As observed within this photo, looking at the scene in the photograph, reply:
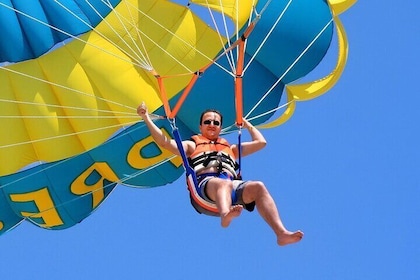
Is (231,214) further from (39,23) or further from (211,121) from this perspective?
(39,23)

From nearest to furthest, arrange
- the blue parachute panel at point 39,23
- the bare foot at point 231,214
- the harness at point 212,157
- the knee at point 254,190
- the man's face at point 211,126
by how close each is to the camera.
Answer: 1. the bare foot at point 231,214
2. the knee at point 254,190
3. the harness at point 212,157
4. the man's face at point 211,126
5. the blue parachute panel at point 39,23

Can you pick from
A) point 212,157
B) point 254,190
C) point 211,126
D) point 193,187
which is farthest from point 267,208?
point 211,126

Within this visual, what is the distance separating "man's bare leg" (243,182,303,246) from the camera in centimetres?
701

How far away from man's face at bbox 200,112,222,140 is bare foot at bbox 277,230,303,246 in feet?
4.24

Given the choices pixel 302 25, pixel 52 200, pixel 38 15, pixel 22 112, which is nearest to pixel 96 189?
pixel 52 200

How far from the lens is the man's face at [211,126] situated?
804cm

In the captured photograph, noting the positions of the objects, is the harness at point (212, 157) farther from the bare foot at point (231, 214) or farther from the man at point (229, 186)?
the bare foot at point (231, 214)

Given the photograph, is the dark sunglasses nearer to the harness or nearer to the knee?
the harness

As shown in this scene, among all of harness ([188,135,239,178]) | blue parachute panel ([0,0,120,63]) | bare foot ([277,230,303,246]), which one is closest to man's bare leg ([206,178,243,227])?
harness ([188,135,239,178])

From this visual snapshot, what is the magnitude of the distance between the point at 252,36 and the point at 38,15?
2.01 meters

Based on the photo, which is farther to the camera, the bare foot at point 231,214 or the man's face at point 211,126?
the man's face at point 211,126

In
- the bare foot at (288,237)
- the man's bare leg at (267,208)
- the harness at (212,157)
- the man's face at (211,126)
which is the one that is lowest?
the bare foot at (288,237)

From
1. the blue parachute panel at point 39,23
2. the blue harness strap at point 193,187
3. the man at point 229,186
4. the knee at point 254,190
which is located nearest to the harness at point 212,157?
the man at point 229,186

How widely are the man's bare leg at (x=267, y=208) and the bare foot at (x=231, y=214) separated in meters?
0.33
